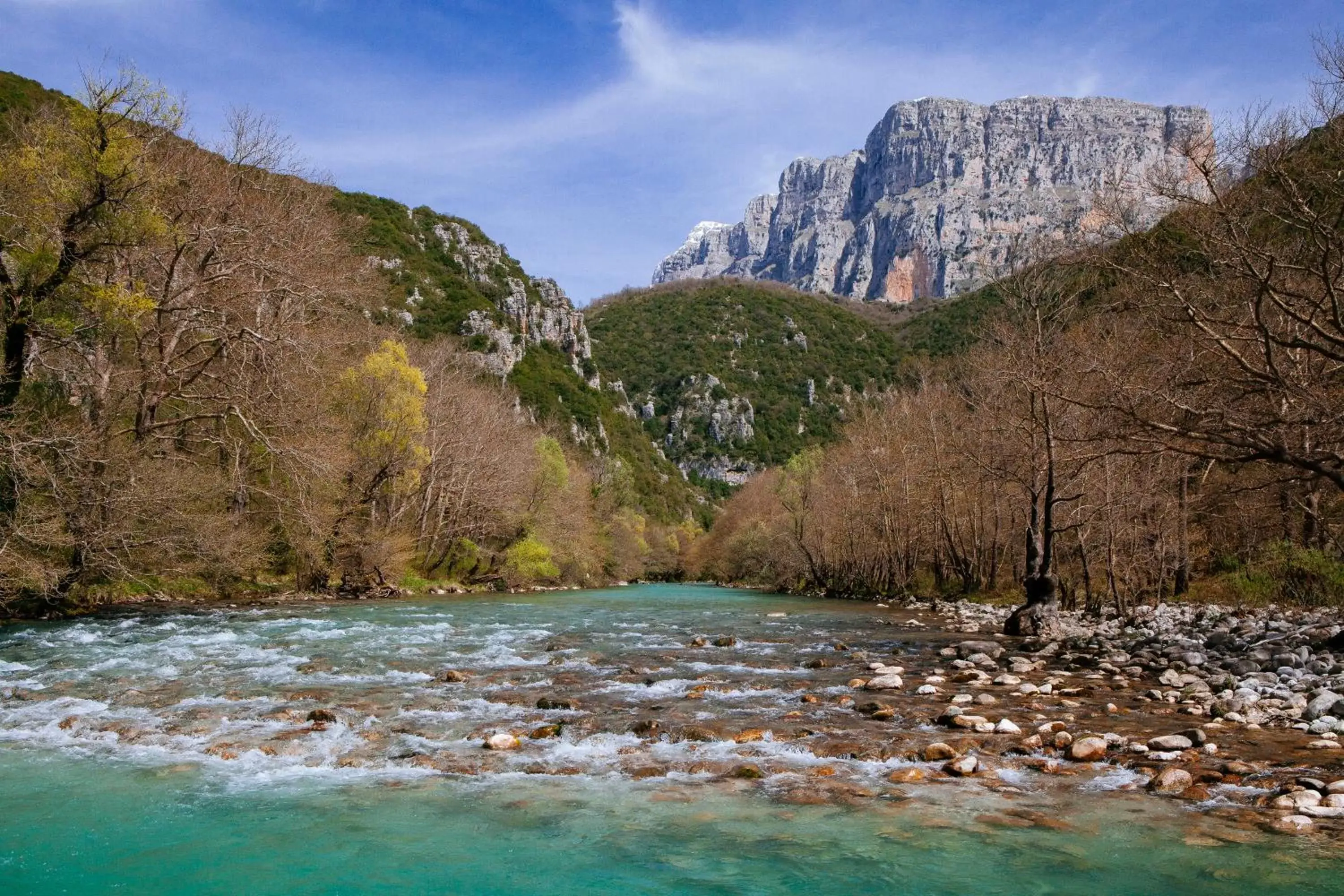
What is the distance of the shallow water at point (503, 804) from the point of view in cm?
558

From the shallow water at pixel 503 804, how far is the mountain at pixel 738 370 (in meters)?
127

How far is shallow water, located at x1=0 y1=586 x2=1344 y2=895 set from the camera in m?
5.58

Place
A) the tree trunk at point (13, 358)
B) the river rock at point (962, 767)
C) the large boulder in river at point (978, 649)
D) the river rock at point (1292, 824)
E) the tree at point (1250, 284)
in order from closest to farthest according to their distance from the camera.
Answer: the river rock at point (1292, 824), the river rock at point (962, 767), the tree at point (1250, 284), the large boulder in river at point (978, 649), the tree trunk at point (13, 358)

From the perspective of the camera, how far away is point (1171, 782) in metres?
7.37

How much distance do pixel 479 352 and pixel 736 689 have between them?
83.3 m

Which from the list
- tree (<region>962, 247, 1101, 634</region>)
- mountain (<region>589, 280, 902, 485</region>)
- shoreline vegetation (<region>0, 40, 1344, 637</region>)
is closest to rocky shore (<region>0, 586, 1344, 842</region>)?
tree (<region>962, 247, 1101, 634</region>)

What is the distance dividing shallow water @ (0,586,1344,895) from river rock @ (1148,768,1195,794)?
0.91ft

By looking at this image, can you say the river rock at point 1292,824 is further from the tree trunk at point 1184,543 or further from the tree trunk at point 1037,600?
the tree trunk at point 1184,543

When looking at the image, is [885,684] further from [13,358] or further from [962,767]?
[13,358]

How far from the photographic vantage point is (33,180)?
16797 millimetres

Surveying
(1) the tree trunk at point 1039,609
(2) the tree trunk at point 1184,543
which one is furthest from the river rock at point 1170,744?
(2) the tree trunk at point 1184,543

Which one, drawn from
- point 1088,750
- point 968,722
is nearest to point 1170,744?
point 1088,750

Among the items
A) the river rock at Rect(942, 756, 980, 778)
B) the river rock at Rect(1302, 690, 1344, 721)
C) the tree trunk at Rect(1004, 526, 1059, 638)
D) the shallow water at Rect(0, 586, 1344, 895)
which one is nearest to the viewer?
the shallow water at Rect(0, 586, 1344, 895)

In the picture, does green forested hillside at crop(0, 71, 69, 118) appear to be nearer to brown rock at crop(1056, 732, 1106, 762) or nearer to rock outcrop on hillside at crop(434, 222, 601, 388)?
rock outcrop on hillside at crop(434, 222, 601, 388)
